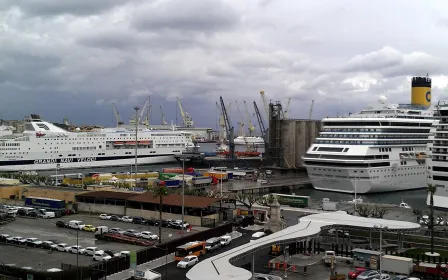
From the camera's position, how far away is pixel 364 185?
139ft

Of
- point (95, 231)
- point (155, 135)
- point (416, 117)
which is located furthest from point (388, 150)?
point (155, 135)

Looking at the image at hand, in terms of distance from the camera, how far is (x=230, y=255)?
16234 mm

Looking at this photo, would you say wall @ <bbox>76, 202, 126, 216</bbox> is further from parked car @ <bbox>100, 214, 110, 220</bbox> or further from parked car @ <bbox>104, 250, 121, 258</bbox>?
parked car @ <bbox>104, 250, 121, 258</bbox>

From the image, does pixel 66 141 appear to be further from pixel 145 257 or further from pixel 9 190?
pixel 145 257

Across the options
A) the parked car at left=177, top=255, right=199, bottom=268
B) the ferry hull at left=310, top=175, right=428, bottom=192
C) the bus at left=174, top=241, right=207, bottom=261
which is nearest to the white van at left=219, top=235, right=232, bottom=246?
the bus at left=174, top=241, right=207, bottom=261

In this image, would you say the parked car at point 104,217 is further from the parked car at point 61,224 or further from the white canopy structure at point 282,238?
the white canopy structure at point 282,238

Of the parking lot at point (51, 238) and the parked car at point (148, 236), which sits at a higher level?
the parked car at point (148, 236)

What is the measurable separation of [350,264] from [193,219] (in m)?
10.4

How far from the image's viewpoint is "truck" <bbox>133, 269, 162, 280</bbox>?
1661 centimetres

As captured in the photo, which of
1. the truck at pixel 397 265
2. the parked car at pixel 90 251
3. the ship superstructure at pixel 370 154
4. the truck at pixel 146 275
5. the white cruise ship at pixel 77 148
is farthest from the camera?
the white cruise ship at pixel 77 148

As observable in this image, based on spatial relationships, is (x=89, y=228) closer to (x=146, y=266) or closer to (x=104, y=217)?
(x=104, y=217)

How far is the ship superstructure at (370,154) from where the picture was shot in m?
42.0

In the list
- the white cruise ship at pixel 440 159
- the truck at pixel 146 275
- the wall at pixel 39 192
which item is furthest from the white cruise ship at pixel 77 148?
the truck at pixel 146 275

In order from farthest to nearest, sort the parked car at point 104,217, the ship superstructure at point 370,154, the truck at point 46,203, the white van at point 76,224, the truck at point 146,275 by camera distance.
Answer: the ship superstructure at point 370,154
the truck at point 46,203
the parked car at point 104,217
the white van at point 76,224
the truck at point 146,275
